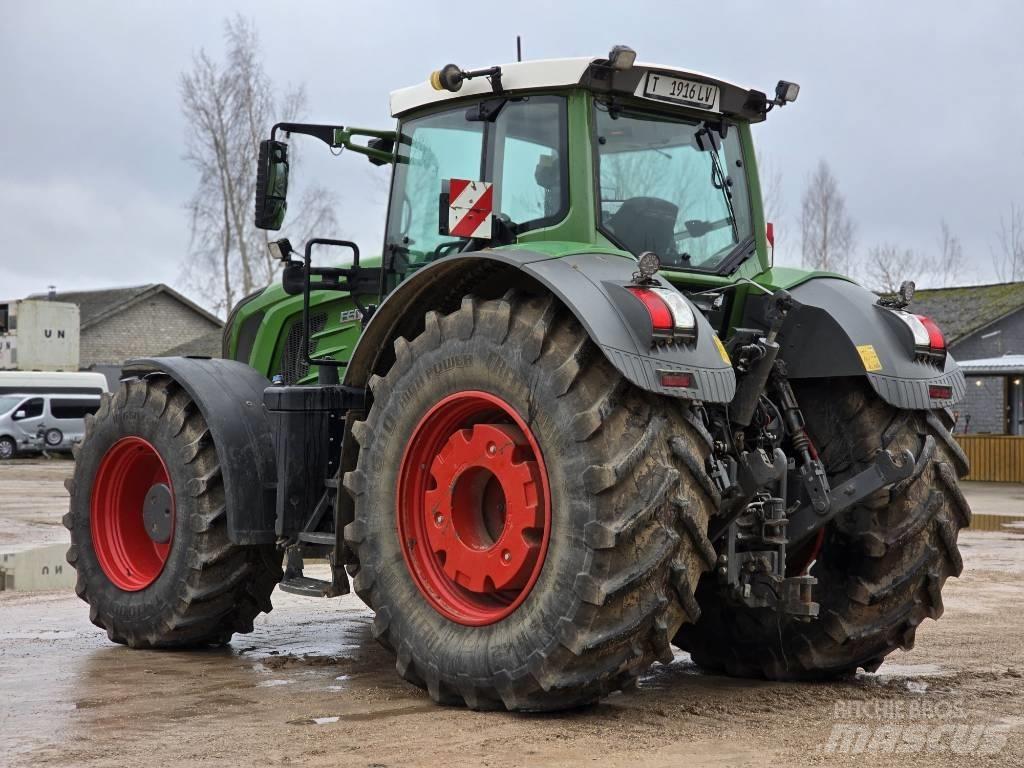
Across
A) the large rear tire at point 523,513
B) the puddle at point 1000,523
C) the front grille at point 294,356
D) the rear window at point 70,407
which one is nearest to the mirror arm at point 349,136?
the front grille at point 294,356

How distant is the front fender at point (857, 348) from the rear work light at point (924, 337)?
31 millimetres

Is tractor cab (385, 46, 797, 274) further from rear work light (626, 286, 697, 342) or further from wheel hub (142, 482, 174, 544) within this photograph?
wheel hub (142, 482, 174, 544)

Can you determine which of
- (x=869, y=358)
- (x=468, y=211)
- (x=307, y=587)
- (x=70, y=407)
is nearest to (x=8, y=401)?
(x=70, y=407)

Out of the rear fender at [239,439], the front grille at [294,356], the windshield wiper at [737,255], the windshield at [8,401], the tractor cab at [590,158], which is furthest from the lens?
the windshield at [8,401]

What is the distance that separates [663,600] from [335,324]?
3278 mm

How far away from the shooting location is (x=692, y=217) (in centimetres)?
659

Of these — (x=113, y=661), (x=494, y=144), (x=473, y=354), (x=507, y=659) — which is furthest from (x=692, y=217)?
(x=113, y=661)

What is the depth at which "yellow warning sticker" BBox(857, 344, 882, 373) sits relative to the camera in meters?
6.03

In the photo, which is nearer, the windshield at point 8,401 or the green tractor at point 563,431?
the green tractor at point 563,431

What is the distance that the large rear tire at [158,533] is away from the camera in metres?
7.05

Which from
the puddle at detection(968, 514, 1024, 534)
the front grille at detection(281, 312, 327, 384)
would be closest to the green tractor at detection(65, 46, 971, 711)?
the front grille at detection(281, 312, 327, 384)

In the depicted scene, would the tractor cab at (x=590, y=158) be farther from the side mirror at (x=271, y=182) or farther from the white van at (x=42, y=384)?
the white van at (x=42, y=384)

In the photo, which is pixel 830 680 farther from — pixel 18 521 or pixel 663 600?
pixel 18 521

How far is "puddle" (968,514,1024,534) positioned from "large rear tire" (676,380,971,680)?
11000 millimetres
